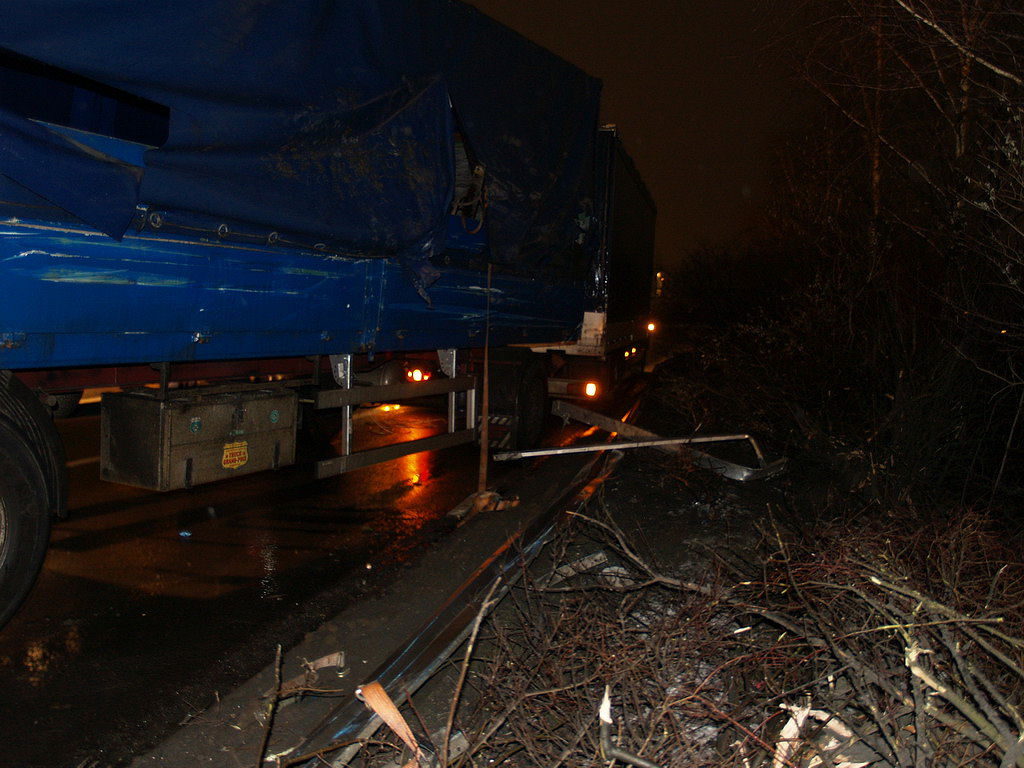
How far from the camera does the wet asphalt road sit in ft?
11.1

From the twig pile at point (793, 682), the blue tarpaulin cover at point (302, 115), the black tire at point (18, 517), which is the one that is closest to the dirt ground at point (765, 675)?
the twig pile at point (793, 682)

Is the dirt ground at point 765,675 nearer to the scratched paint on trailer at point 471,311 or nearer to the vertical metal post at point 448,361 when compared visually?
the scratched paint on trailer at point 471,311

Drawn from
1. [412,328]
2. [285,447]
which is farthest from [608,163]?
[285,447]

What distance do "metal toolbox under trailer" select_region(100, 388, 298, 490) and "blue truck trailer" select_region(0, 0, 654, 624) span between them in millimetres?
16

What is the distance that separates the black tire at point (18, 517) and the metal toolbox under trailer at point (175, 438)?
3.06 feet

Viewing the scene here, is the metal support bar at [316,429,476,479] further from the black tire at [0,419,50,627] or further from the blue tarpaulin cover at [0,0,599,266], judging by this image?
the black tire at [0,419,50,627]

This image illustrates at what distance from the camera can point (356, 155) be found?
511cm

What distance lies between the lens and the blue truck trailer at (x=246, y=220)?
3555 mm

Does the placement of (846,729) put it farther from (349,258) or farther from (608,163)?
(608,163)

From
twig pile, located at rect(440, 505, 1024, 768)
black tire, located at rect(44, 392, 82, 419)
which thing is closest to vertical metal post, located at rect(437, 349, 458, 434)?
black tire, located at rect(44, 392, 82, 419)

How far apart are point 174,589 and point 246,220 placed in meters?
2.26

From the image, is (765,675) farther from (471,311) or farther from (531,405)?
(531,405)

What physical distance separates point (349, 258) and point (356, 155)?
0.68 metres

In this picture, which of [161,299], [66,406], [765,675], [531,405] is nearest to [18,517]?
[161,299]
